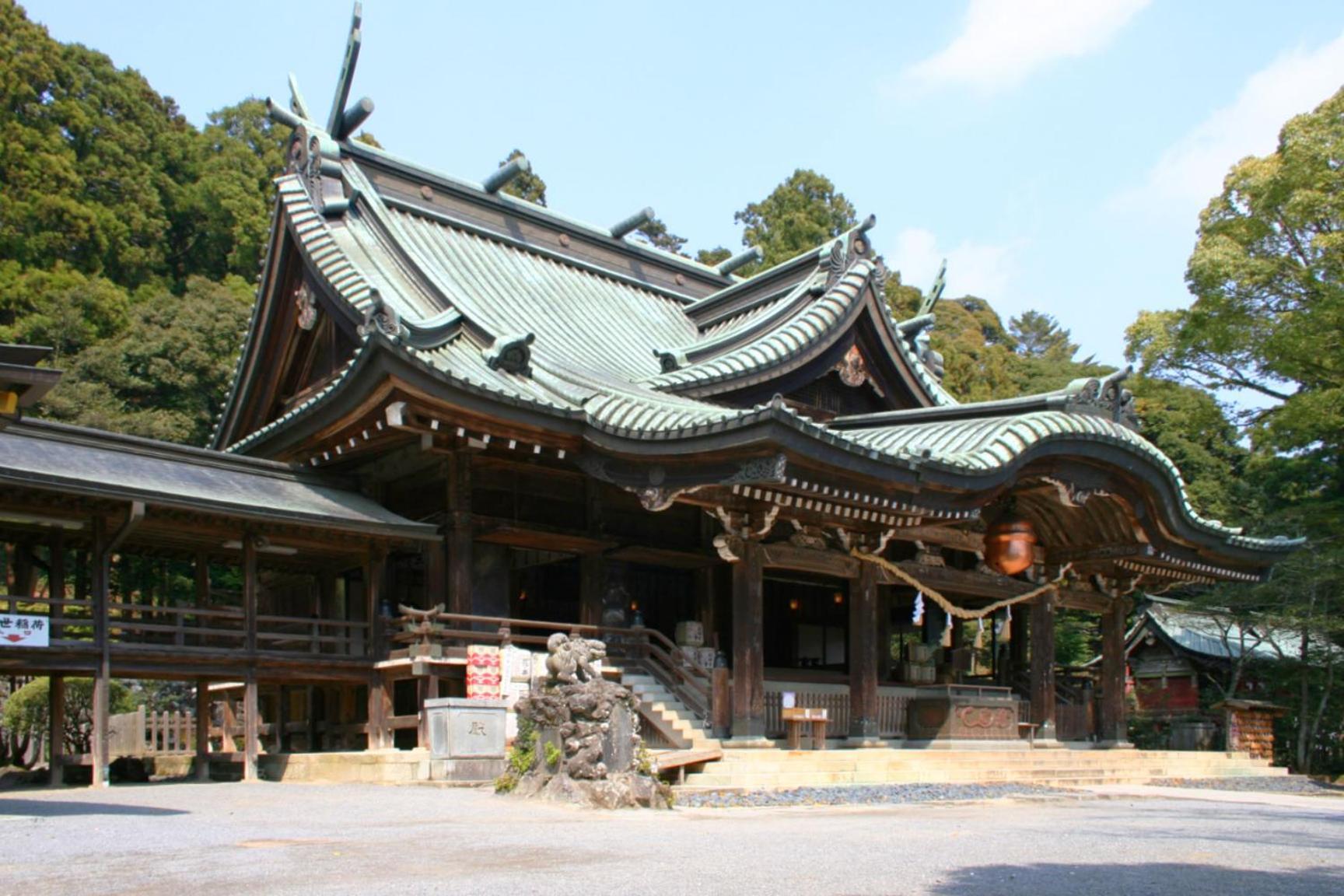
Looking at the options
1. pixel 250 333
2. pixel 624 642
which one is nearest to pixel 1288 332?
pixel 624 642

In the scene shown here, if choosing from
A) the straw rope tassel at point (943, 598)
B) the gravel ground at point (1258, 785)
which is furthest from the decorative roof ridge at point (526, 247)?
the gravel ground at point (1258, 785)

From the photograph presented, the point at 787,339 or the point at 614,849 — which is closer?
the point at 614,849

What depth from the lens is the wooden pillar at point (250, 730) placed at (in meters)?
15.7

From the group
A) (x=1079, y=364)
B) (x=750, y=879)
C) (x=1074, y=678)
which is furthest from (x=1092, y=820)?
(x=1079, y=364)

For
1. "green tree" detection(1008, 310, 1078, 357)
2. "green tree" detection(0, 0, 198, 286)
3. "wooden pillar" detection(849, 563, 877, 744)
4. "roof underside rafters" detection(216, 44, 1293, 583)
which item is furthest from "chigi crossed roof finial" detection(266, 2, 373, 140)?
"green tree" detection(1008, 310, 1078, 357)

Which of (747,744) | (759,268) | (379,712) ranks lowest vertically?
(747,744)

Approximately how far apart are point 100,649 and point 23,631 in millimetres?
1010

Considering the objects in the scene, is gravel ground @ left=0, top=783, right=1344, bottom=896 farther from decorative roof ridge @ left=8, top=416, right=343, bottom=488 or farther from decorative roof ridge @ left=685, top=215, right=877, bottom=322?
decorative roof ridge @ left=685, top=215, right=877, bottom=322

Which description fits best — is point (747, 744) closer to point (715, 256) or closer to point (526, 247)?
point (526, 247)

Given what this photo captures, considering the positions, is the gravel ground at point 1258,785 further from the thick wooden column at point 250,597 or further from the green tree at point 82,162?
the green tree at point 82,162

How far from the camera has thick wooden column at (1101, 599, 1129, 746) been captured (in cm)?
A: 2348

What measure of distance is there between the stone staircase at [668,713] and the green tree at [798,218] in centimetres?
3258

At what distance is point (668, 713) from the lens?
53.9 feet

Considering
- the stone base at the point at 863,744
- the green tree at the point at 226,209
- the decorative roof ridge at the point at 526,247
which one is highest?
the green tree at the point at 226,209
